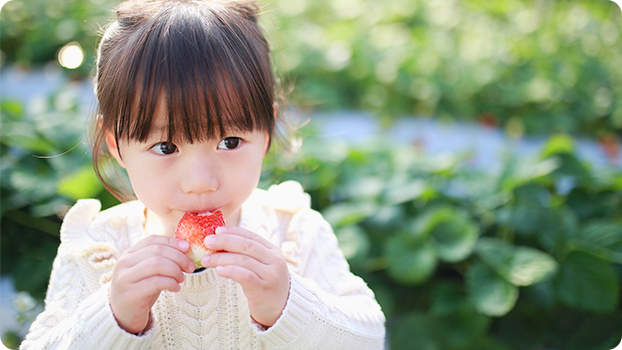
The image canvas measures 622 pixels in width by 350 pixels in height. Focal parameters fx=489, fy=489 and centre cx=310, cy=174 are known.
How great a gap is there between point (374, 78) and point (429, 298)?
6.91 ft

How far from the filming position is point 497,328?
1.87 metres

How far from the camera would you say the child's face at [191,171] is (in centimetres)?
83

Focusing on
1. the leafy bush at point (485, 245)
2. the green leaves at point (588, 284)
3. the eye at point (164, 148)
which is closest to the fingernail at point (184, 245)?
the eye at point (164, 148)

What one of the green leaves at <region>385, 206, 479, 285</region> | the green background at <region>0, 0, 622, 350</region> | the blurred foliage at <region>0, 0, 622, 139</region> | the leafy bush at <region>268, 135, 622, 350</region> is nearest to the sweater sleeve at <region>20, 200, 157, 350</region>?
the green background at <region>0, 0, 622, 350</region>

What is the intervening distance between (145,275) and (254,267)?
17cm

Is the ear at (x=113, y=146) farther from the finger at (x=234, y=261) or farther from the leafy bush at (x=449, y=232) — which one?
the leafy bush at (x=449, y=232)

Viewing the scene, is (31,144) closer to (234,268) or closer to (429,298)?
(234,268)

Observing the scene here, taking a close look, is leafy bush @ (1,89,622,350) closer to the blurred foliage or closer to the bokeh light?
the blurred foliage

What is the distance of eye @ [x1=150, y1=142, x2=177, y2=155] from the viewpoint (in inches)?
33.3

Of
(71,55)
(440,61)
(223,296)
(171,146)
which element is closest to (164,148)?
(171,146)

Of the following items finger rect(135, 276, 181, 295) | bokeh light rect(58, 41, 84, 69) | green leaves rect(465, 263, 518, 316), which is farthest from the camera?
bokeh light rect(58, 41, 84, 69)

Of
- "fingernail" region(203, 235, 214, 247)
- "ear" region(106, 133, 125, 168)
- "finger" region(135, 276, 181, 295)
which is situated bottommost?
"finger" region(135, 276, 181, 295)

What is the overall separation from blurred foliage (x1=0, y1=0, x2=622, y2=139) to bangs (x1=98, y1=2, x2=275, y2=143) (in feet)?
7.66

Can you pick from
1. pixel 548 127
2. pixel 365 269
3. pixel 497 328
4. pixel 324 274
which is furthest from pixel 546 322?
pixel 548 127
